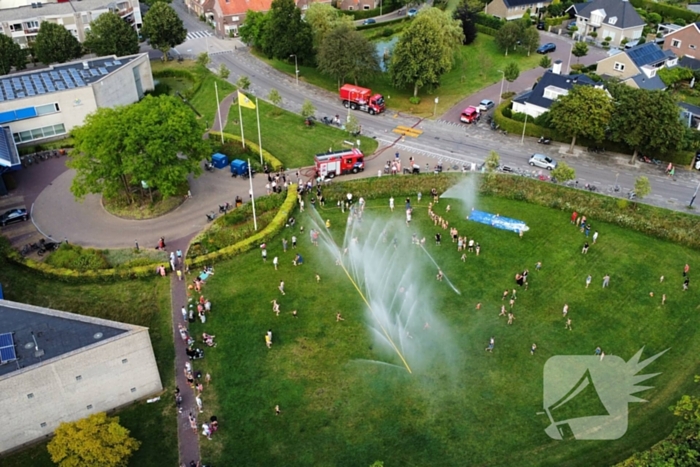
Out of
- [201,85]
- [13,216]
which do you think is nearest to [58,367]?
[13,216]

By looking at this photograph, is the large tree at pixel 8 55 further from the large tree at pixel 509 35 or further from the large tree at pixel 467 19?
the large tree at pixel 509 35

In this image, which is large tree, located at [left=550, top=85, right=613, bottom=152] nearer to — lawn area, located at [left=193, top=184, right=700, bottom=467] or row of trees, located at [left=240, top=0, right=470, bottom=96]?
lawn area, located at [left=193, top=184, right=700, bottom=467]

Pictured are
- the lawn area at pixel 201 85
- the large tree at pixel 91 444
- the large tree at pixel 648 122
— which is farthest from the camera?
the lawn area at pixel 201 85

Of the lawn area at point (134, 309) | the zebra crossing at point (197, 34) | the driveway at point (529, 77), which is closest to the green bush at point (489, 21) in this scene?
the driveway at point (529, 77)

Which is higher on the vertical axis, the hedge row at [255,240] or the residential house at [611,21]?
the residential house at [611,21]

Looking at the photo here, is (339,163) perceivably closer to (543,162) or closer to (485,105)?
(543,162)

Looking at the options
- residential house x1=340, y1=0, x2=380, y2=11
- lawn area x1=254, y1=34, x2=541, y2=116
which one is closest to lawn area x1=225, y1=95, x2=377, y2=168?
lawn area x1=254, y1=34, x2=541, y2=116
